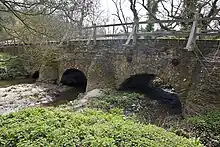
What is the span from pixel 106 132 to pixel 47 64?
1404 cm

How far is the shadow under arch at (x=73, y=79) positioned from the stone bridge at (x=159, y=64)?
1587mm

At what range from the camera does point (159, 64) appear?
436 inches

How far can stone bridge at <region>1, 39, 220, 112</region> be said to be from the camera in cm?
894

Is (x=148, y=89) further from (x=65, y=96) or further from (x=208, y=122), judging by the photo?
(x=208, y=122)


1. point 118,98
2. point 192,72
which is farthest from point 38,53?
point 192,72

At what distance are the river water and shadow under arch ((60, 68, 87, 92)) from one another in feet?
3.43

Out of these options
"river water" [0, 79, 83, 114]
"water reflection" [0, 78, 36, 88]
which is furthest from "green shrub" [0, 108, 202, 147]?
"water reflection" [0, 78, 36, 88]

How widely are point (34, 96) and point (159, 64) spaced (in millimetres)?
7634

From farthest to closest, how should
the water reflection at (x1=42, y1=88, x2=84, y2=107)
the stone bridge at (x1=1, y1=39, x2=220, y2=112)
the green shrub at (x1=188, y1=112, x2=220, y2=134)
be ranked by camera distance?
the water reflection at (x1=42, y1=88, x2=84, y2=107) → the stone bridge at (x1=1, y1=39, x2=220, y2=112) → the green shrub at (x1=188, y1=112, x2=220, y2=134)

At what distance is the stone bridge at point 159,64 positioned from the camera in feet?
29.3

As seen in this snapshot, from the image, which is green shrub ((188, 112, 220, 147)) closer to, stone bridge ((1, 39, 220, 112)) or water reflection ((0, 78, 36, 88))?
stone bridge ((1, 39, 220, 112))

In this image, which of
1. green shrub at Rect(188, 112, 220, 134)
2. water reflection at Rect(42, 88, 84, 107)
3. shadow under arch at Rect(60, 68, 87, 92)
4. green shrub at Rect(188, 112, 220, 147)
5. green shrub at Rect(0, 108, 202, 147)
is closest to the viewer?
green shrub at Rect(0, 108, 202, 147)

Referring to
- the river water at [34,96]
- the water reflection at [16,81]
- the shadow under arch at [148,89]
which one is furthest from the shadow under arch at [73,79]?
the shadow under arch at [148,89]

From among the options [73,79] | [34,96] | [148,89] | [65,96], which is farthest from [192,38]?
[73,79]
